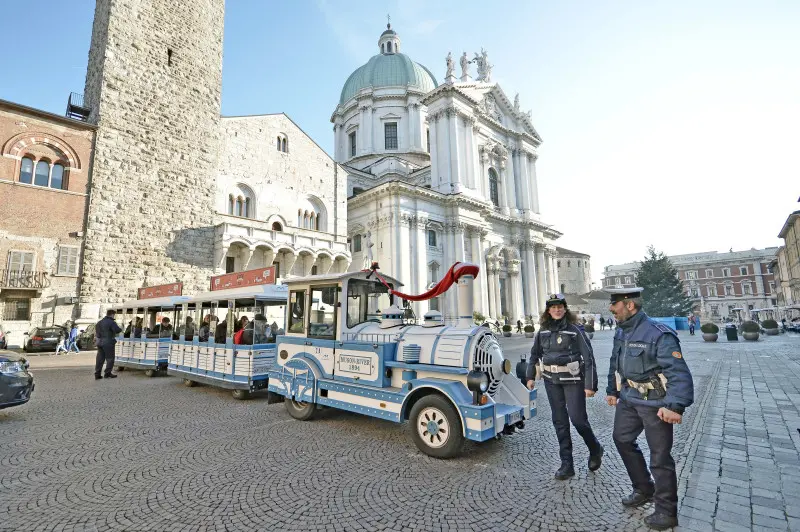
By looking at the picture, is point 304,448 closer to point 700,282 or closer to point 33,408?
point 33,408

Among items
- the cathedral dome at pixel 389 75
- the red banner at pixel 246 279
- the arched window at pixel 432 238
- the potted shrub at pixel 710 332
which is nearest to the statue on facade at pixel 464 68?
the cathedral dome at pixel 389 75

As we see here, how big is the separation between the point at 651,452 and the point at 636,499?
0.69 meters

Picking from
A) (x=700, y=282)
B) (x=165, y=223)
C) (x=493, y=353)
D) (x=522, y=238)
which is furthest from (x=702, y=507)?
(x=700, y=282)

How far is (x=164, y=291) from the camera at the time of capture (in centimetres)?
1305

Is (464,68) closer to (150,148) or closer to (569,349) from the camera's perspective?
(150,148)

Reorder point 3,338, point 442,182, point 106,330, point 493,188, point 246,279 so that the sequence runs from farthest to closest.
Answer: point 493,188 < point 442,182 < point 3,338 < point 106,330 < point 246,279

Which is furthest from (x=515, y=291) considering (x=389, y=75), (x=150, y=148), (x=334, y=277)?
(x=334, y=277)

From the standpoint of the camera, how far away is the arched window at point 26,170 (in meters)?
18.0

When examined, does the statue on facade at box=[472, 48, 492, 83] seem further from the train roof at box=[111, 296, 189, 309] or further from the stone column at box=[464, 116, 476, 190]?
the train roof at box=[111, 296, 189, 309]

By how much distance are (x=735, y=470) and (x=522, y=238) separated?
128 ft

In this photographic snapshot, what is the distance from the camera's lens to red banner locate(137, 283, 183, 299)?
12430mm

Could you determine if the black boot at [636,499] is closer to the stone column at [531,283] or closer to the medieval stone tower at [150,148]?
the medieval stone tower at [150,148]

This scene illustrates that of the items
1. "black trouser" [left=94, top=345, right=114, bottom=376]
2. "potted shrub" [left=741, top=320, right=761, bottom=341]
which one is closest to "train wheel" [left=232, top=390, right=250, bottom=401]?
"black trouser" [left=94, top=345, right=114, bottom=376]

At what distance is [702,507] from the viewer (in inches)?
137
